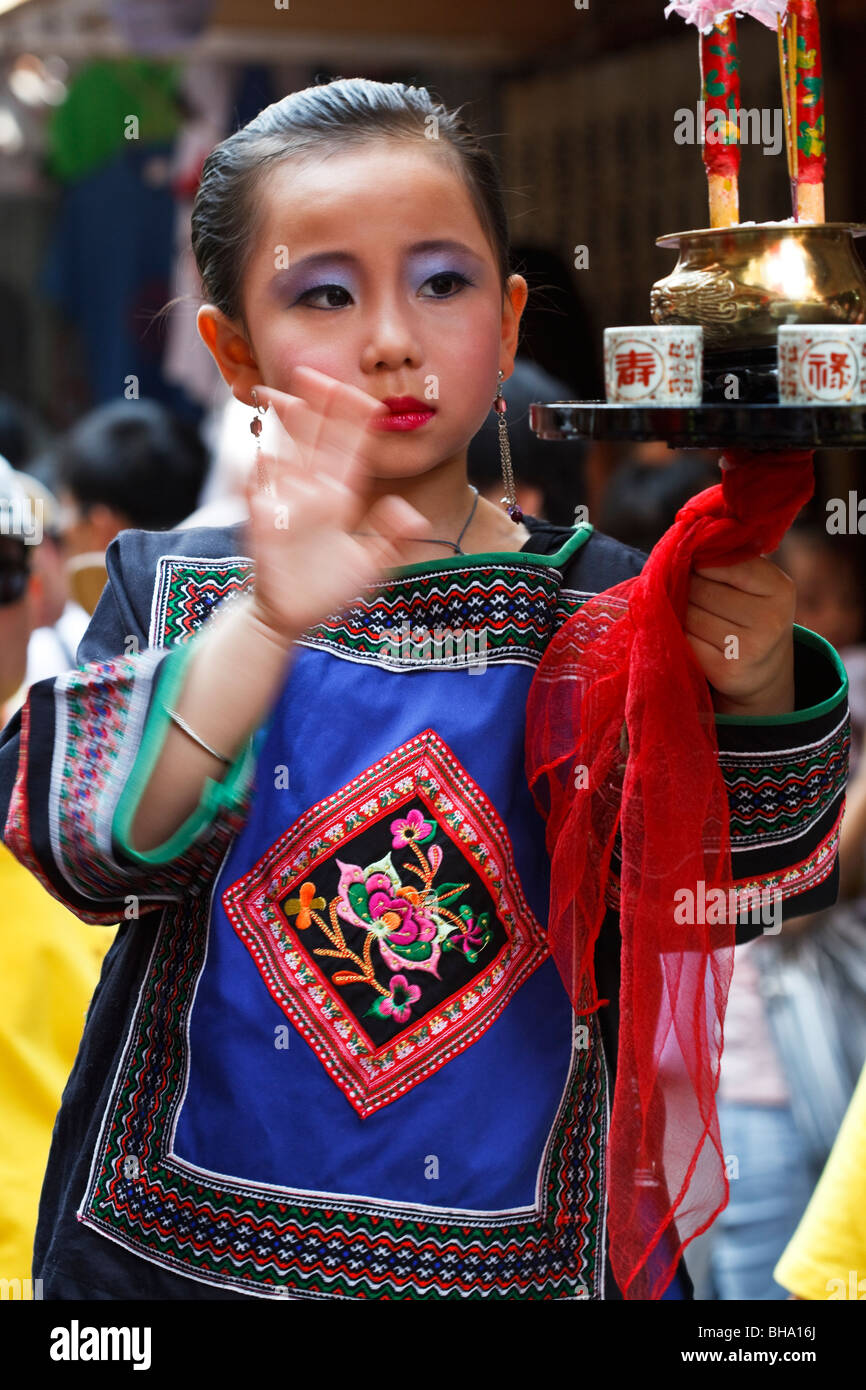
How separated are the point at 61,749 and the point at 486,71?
157 inches

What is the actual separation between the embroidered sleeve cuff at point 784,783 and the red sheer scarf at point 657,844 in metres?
0.03

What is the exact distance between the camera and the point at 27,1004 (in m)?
2.06

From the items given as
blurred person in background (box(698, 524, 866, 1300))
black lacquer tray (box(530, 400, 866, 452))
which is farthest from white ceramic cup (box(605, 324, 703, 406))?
blurred person in background (box(698, 524, 866, 1300))

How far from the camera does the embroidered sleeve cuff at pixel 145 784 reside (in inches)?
45.7

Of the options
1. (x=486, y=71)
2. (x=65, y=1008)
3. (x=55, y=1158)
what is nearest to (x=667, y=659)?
(x=55, y=1158)

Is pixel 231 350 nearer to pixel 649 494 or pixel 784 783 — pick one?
pixel 784 783

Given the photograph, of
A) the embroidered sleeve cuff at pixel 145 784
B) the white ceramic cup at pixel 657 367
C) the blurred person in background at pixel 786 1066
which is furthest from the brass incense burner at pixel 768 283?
the blurred person in background at pixel 786 1066

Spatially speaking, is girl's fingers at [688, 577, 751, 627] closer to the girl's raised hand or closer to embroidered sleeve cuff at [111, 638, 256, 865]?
the girl's raised hand

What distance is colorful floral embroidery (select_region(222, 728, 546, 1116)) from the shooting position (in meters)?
1.29

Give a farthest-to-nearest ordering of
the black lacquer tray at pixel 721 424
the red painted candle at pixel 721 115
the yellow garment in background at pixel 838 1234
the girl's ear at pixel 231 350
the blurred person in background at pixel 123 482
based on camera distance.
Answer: the blurred person in background at pixel 123 482
the yellow garment in background at pixel 838 1234
the girl's ear at pixel 231 350
the red painted candle at pixel 721 115
the black lacquer tray at pixel 721 424

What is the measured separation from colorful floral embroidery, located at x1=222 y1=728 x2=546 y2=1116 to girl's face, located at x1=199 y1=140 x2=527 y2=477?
270mm

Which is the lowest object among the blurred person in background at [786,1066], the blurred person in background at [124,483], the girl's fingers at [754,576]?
the blurred person in background at [786,1066]

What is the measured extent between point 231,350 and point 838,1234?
4.00 ft

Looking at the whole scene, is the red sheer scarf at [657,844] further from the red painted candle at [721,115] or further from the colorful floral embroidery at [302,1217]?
the red painted candle at [721,115]
